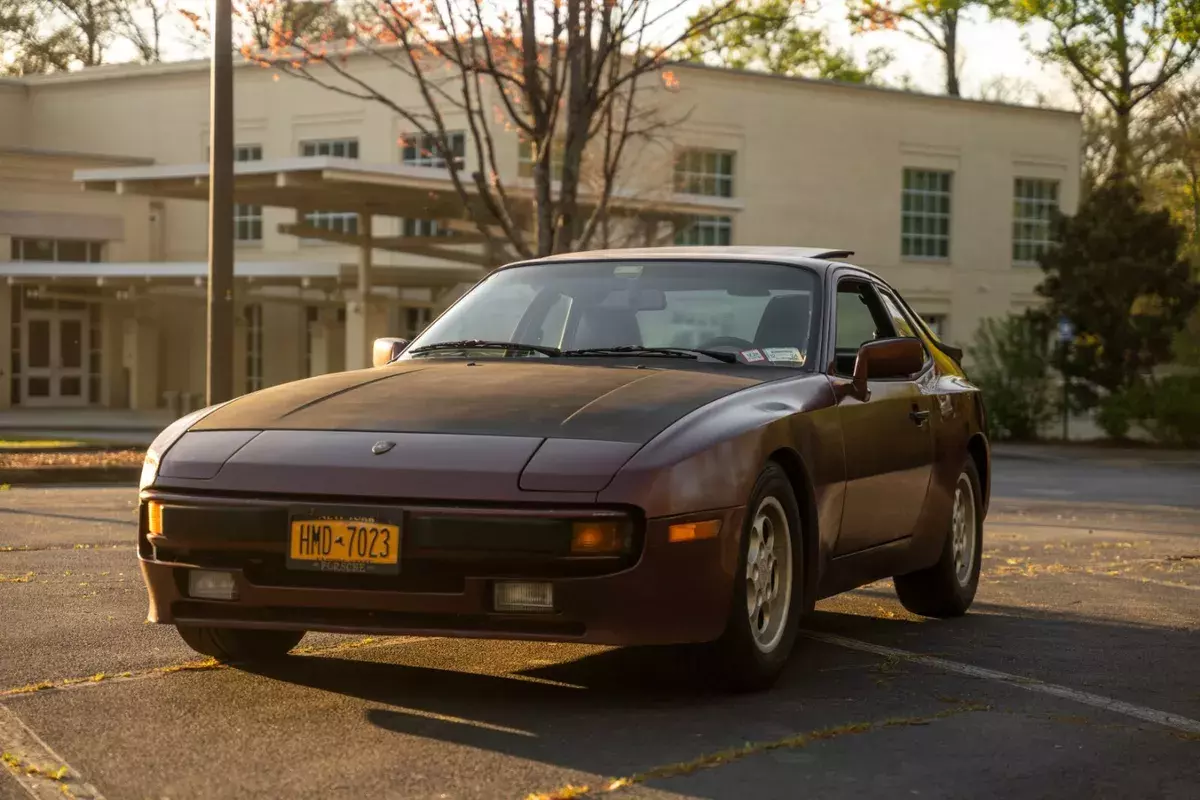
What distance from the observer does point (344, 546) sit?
5.40 m

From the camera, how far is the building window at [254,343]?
143 ft

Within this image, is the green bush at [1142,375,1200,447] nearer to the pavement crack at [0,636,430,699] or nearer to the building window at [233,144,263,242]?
the building window at [233,144,263,242]

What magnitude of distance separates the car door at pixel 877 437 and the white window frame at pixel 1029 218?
39660 mm

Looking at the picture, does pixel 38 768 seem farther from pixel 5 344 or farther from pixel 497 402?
pixel 5 344

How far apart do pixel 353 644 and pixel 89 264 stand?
→ 32585mm

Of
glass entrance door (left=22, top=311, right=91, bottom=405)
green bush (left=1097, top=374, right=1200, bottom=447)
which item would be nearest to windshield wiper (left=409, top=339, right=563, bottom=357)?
green bush (left=1097, top=374, right=1200, bottom=447)

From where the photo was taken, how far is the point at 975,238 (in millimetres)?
45625

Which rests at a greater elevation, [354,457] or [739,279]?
[739,279]

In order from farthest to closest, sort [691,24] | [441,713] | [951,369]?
[691,24]
[951,369]
[441,713]

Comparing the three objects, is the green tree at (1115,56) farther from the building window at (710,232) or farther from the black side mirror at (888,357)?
the black side mirror at (888,357)

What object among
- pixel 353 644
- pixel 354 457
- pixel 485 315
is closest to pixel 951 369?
pixel 485 315

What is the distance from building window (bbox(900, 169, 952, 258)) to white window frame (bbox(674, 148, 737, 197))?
5194 millimetres

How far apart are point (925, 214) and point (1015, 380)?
13129mm

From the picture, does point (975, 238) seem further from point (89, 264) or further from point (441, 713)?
point (441, 713)
